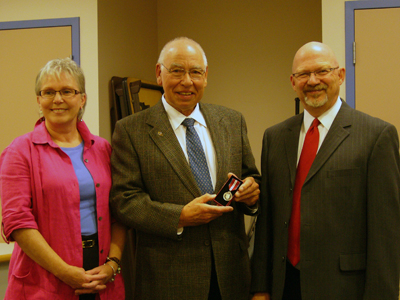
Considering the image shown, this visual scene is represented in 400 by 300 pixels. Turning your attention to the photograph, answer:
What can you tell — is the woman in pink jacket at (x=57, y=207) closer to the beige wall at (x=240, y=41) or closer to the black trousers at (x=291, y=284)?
the black trousers at (x=291, y=284)

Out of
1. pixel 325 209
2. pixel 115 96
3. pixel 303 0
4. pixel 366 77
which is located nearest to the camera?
pixel 325 209

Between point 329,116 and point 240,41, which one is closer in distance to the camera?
point 329,116

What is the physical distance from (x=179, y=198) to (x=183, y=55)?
25.8 inches

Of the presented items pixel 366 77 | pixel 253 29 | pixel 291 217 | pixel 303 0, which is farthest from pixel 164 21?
pixel 291 217

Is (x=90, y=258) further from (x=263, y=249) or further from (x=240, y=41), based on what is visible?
(x=240, y=41)

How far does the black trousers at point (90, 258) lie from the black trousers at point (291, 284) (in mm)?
836

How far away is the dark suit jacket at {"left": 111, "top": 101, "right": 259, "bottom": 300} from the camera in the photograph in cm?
176

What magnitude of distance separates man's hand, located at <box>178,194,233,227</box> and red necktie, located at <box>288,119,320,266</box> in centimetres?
28

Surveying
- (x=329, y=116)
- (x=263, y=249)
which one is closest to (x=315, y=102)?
(x=329, y=116)

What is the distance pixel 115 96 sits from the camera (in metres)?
3.18

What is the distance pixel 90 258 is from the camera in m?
1.74

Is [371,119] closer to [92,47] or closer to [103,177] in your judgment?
[103,177]

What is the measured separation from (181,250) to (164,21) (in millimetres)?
3058

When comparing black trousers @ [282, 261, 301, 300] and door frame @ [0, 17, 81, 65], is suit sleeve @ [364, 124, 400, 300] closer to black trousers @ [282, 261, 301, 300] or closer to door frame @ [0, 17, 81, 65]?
black trousers @ [282, 261, 301, 300]
